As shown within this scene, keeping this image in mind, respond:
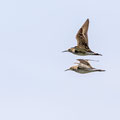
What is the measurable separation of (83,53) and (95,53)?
2.07 metres

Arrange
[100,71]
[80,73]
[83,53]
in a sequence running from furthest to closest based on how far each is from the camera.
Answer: [83,53]
[80,73]
[100,71]

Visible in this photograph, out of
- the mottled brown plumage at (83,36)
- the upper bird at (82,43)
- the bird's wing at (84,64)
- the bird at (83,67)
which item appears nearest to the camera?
the bird at (83,67)

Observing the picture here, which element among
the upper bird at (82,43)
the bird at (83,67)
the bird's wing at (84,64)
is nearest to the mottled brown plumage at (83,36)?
the upper bird at (82,43)

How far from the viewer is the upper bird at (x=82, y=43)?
48222 mm

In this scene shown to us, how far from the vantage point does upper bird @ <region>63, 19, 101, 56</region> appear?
4822 centimetres

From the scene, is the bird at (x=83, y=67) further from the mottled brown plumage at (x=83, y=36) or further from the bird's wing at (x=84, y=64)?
the mottled brown plumage at (x=83, y=36)

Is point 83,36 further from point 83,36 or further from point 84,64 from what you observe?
point 84,64

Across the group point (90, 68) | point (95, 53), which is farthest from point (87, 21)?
point (90, 68)

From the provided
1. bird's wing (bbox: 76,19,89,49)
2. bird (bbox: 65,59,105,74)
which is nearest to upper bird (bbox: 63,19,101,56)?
bird's wing (bbox: 76,19,89,49)

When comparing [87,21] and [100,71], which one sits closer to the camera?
[100,71]

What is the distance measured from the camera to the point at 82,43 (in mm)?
49438

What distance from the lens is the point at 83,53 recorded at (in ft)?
158

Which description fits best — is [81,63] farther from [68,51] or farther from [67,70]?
[68,51]

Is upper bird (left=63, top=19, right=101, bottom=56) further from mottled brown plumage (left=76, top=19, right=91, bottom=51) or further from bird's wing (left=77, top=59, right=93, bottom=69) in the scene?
bird's wing (left=77, top=59, right=93, bottom=69)
